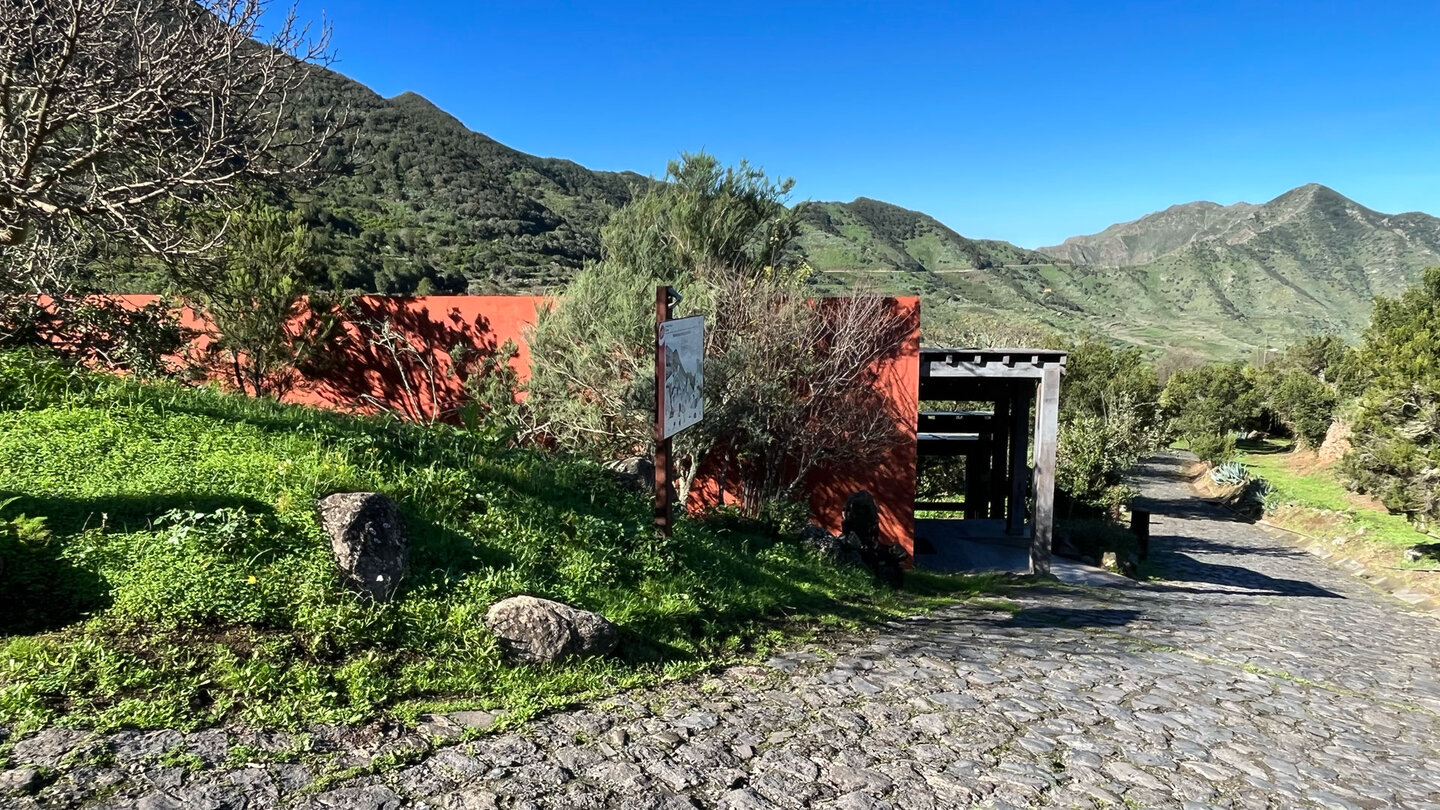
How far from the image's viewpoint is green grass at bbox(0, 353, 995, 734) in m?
3.23

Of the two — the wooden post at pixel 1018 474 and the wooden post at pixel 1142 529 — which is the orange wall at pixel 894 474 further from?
the wooden post at pixel 1142 529

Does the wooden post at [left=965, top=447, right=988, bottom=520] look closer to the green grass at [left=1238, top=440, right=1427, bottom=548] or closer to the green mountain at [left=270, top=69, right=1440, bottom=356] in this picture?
the green mountain at [left=270, top=69, right=1440, bottom=356]

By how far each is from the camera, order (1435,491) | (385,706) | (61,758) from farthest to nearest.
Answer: (1435,491)
(385,706)
(61,758)

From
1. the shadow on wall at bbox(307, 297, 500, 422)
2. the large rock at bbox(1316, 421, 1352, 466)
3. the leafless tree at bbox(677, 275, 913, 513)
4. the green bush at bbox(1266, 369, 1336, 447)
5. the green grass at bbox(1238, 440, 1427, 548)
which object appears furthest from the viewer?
the green bush at bbox(1266, 369, 1336, 447)

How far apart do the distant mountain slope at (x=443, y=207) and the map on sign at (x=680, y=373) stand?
19.1 meters

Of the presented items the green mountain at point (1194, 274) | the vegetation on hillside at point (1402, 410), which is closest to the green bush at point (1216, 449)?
the vegetation on hillside at point (1402, 410)

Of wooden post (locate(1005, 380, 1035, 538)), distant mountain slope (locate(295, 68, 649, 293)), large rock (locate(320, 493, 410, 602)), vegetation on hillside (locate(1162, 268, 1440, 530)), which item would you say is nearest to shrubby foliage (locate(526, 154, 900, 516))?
large rock (locate(320, 493, 410, 602))

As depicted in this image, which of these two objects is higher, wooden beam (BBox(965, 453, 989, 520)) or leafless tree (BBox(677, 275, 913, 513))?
leafless tree (BBox(677, 275, 913, 513))

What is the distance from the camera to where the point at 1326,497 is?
77.0ft

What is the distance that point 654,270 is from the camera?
12.5m

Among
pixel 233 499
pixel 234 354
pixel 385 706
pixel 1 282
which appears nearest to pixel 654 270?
pixel 234 354

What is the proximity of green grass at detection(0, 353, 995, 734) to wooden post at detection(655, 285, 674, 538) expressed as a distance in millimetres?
218

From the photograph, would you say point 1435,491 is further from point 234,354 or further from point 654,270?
point 234,354

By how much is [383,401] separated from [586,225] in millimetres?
32515
